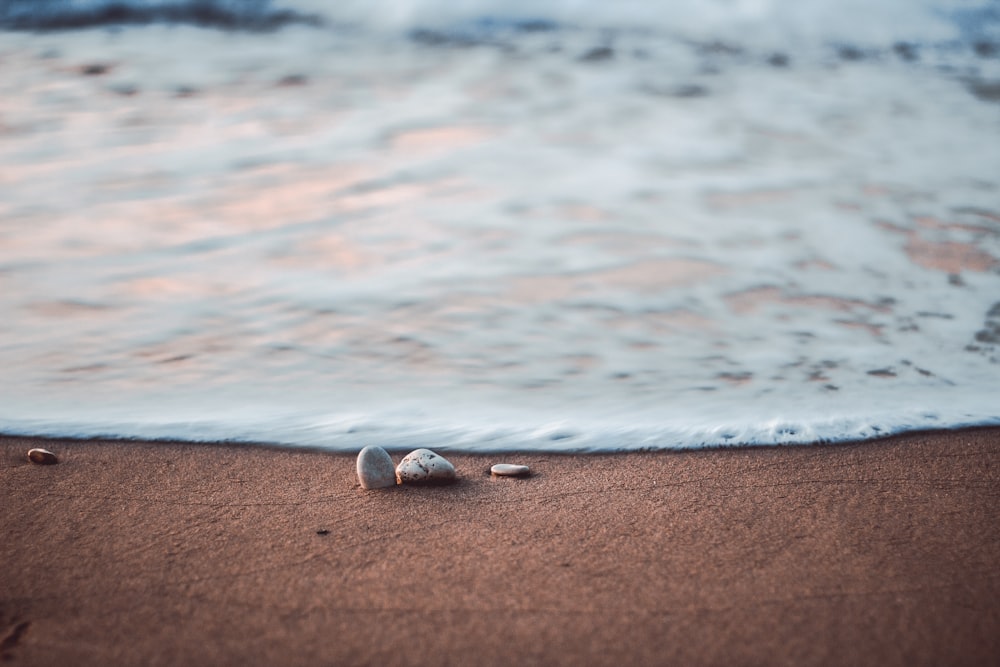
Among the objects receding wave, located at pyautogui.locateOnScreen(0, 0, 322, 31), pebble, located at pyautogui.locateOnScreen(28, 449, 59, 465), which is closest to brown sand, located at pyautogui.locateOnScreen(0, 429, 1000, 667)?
pebble, located at pyautogui.locateOnScreen(28, 449, 59, 465)

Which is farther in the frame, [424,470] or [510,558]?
[424,470]

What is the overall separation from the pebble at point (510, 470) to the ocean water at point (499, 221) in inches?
7.3

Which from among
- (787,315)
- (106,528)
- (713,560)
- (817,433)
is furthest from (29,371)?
(787,315)

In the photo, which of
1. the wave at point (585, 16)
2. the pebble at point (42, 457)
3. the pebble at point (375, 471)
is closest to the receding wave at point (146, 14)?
the wave at point (585, 16)

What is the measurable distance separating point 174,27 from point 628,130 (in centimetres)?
375

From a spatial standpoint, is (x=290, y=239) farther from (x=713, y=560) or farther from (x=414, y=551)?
(x=713, y=560)

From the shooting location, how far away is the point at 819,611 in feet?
4.30

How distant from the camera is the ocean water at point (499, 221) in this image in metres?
2.31

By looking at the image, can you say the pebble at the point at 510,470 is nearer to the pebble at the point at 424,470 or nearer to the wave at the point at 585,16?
the pebble at the point at 424,470

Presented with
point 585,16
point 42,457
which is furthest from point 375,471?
point 585,16

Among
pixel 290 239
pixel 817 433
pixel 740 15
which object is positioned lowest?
pixel 817 433

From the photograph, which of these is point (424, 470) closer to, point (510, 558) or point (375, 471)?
point (375, 471)

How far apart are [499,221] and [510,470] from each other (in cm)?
197

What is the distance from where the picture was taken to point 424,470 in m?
1.78
